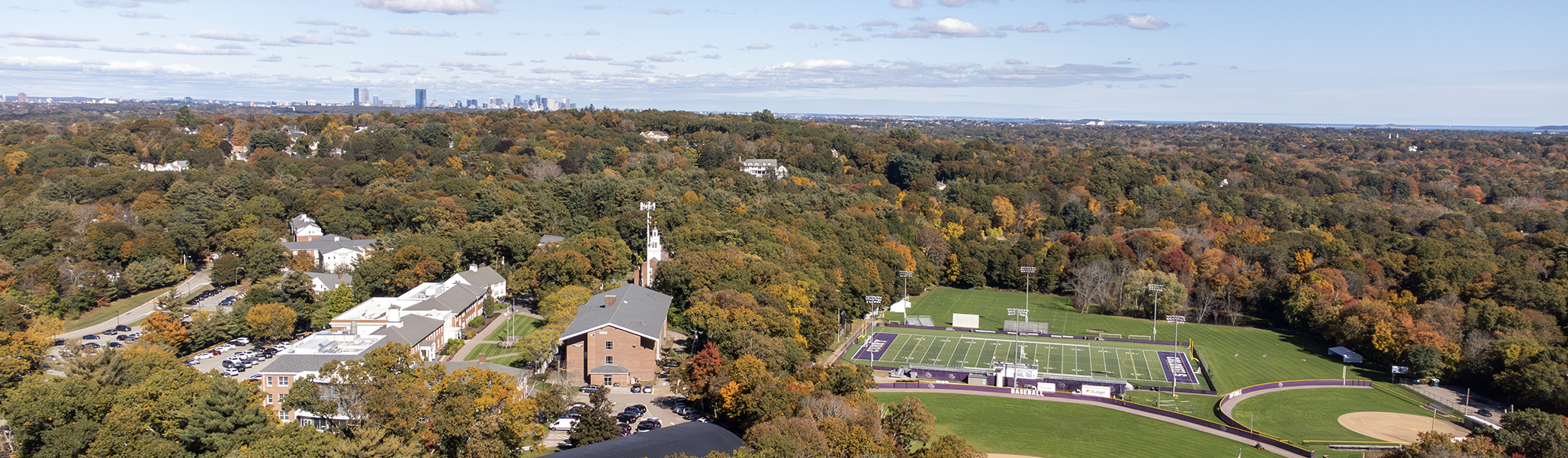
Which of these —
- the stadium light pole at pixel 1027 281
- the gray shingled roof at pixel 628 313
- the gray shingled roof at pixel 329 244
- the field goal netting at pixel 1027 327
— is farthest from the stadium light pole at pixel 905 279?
the gray shingled roof at pixel 329 244

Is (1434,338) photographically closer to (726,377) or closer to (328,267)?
(726,377)

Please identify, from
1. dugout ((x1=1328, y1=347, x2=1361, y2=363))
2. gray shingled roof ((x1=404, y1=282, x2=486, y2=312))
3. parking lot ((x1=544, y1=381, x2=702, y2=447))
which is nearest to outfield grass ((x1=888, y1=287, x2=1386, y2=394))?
dugout ((x1=1328, y1=347, x2=1361, y2=363))

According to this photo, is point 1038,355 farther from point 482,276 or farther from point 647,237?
point 482,276

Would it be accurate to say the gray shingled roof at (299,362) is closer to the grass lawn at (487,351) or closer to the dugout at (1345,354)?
the grass lawn at (487,351)

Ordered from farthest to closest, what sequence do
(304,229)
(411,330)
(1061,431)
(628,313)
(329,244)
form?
1. (304,229)
2. (329,244)
3. (411,330)
4. (628,313)
5. (1061,431)

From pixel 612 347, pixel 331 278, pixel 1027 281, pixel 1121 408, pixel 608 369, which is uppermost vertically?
pixel 331 278

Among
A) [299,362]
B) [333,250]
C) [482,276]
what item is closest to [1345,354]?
[482,276]
